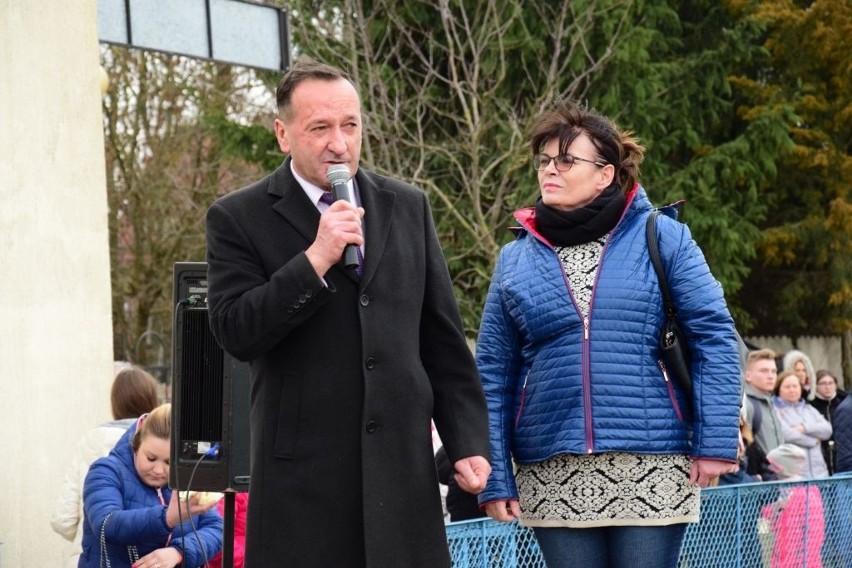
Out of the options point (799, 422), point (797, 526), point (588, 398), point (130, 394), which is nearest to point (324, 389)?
point (588, 398)

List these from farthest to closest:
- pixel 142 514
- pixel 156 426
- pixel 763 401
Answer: pixel 763 401 → pixel 156 426 → pixel 142 514

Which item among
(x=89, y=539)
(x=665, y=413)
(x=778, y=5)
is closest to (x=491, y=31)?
(x=778, y=5)

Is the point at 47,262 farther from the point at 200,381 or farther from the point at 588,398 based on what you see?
the point at 588,398

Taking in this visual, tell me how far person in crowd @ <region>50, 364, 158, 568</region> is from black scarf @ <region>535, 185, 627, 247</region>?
3012mm

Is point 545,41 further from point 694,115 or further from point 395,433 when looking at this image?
point 395,433

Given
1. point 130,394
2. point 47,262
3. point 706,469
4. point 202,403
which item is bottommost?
point 706,469

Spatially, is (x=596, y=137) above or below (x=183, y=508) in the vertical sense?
above

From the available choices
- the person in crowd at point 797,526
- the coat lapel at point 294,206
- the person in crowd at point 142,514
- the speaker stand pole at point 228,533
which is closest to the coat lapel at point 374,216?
the coat lapel at point 294,206

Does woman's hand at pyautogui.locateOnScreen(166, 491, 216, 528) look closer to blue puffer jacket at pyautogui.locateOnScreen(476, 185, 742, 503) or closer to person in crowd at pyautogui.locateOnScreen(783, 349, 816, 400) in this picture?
blue puffer jacket at pyautogui.locateOnScreen(476, 185, 742, 503)

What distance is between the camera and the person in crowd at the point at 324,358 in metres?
3.57

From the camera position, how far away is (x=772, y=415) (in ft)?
38.3

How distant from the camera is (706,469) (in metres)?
4.38

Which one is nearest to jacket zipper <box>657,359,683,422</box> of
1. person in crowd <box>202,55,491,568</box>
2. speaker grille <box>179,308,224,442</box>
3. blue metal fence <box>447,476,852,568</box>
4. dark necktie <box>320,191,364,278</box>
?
person in crowd <box>202,55,491,568</box>

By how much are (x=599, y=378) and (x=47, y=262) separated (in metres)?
5.14
